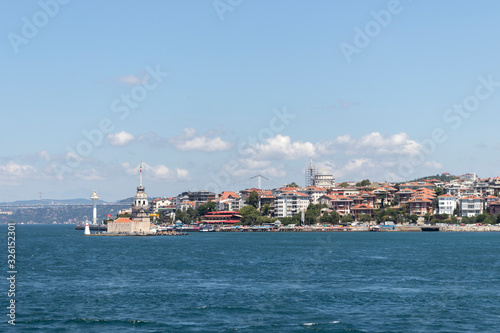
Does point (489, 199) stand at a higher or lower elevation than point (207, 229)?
higher

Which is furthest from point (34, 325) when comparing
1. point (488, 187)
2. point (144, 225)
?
point (488, 187)

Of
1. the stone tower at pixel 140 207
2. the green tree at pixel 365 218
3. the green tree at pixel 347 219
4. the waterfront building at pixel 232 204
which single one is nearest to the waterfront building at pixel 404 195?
the green tree at pixel 365 218

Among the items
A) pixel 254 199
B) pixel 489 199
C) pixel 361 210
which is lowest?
pixel 361 210

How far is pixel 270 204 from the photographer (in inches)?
7160

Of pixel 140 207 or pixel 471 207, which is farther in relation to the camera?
pixel 471 207

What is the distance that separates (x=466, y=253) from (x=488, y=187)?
380 feet

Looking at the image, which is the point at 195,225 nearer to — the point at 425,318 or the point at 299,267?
the point at 299,267

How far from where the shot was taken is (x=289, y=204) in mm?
173500

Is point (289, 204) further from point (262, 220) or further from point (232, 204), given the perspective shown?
point (232, 204)

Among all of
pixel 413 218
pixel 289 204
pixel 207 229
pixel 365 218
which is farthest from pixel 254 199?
pixel 413 218

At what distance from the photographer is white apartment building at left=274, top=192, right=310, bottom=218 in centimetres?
17300

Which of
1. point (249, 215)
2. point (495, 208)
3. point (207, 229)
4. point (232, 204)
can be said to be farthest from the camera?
point (232, 204)

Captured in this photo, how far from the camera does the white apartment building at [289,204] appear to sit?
173 meters

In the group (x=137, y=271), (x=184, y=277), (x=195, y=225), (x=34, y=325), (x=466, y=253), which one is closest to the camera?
(x=34, y=325)
